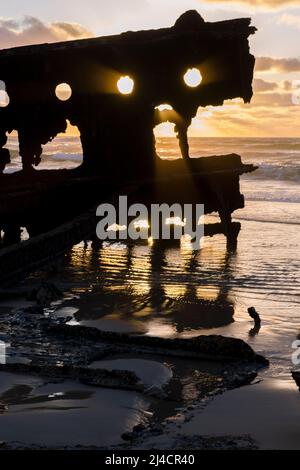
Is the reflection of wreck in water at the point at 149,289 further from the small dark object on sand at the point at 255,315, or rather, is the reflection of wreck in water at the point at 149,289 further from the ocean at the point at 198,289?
the small dark object on sand at the point at 255,315

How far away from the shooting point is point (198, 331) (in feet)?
22.2

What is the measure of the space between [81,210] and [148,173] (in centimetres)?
124

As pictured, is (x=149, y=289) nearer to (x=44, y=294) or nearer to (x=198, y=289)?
(x=198, y=289)

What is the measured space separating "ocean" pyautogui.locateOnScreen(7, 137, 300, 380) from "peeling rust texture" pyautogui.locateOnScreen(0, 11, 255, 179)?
5.36 ft

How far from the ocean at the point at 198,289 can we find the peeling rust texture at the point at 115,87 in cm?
163

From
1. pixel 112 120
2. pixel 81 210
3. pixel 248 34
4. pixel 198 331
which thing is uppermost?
pixel 248 34

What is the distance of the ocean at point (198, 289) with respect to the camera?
6.83 meters

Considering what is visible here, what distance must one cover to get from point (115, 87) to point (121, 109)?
364 mm

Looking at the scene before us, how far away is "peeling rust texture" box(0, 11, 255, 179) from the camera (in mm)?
10500

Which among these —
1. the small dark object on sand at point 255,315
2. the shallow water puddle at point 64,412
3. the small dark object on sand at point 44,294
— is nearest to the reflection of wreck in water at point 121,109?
the small dark object on sand at point 44,294

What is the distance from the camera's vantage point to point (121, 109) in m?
11.3
